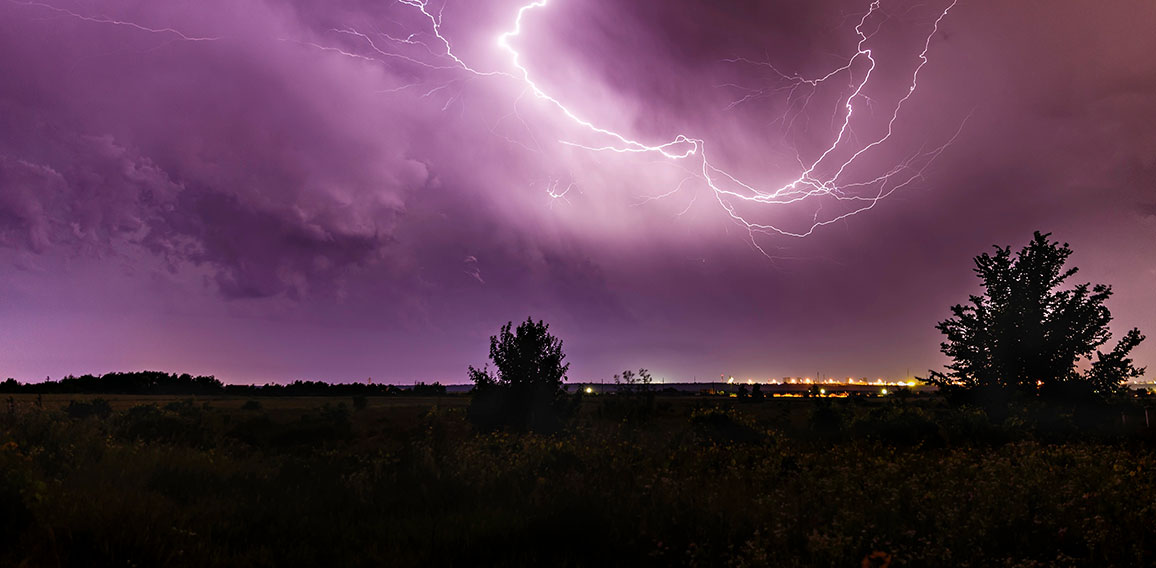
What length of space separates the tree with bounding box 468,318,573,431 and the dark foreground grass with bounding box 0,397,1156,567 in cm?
442

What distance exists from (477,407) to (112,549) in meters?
11.0

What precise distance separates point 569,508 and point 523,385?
942cm

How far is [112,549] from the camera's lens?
5211 mm

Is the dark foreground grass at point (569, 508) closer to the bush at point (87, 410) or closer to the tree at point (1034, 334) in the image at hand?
the tree at point (1034, 334)

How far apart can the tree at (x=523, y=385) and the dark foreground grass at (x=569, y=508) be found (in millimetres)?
4419

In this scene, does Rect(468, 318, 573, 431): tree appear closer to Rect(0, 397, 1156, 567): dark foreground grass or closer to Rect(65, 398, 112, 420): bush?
Rect(0, 397, 1156, 567): dark foreground grass

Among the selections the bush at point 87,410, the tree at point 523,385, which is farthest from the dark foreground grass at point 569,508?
the bush at point 87,410

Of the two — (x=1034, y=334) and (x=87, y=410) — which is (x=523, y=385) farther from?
(x=87, y=410)

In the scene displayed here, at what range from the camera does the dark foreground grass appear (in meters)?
5.30

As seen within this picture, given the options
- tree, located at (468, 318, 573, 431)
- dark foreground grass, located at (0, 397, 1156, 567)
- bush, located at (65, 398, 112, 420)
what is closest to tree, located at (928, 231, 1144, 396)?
dark foreground grass, located at (0, 397, 1156, 567)

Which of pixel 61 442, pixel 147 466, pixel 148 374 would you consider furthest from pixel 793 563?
pixel 148 374

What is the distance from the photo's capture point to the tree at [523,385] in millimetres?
15508

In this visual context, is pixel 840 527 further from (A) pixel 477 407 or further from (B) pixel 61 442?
(B) pixel 61 442

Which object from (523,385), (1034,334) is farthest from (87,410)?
(1034,334)
